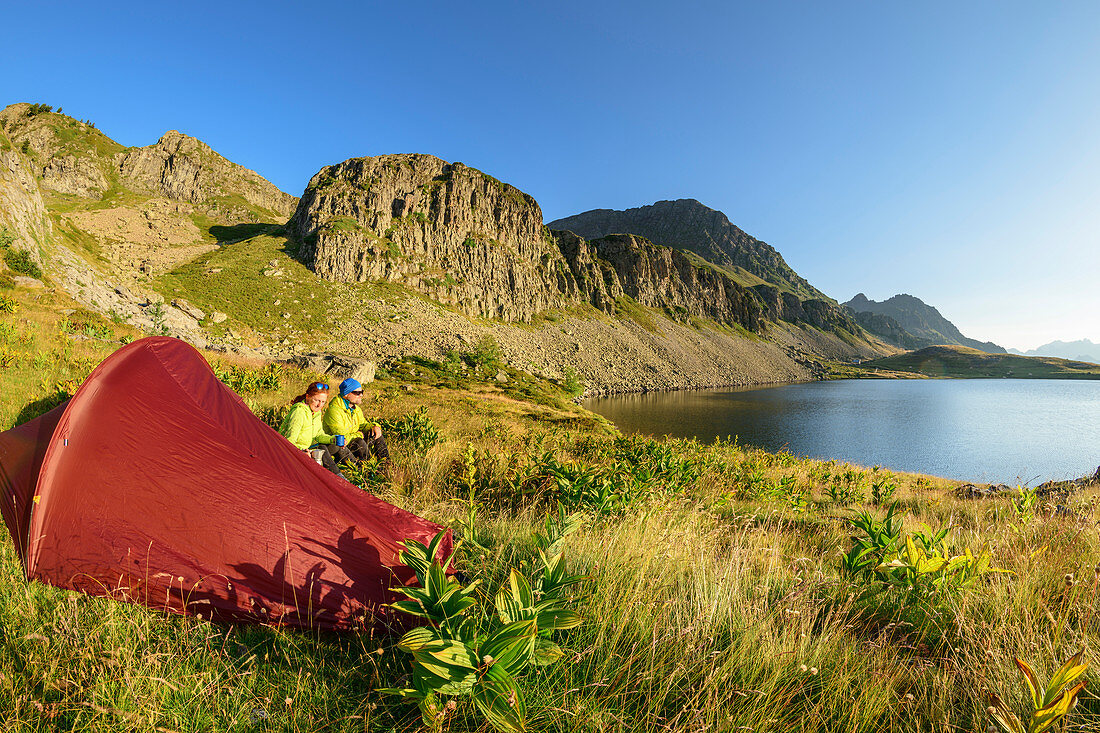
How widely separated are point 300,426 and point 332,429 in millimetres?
630

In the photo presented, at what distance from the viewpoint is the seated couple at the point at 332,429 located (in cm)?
638

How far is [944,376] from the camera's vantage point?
154750mm

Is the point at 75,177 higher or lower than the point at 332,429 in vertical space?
higher

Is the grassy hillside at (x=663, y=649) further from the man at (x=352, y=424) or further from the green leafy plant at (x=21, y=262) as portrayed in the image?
the green leafy plant at (x=21, y=262)

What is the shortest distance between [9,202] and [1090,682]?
105ft

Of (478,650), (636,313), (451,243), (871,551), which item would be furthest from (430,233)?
(478,650)

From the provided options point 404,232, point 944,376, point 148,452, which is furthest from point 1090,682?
point 944,376

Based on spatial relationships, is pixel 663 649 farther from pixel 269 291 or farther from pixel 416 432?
pixel 269 291

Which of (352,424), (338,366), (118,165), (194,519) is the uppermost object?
(118,165)

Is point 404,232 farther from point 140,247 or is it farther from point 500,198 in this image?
point 140,247

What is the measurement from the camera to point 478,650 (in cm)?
202

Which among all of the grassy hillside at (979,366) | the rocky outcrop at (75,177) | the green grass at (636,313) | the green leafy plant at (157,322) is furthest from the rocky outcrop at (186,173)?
the grassy hillside at (979,366)

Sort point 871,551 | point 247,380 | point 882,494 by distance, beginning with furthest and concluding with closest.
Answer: point 882,494 < point 247,380 < point 871,551

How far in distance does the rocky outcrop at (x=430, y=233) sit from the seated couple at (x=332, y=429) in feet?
220
